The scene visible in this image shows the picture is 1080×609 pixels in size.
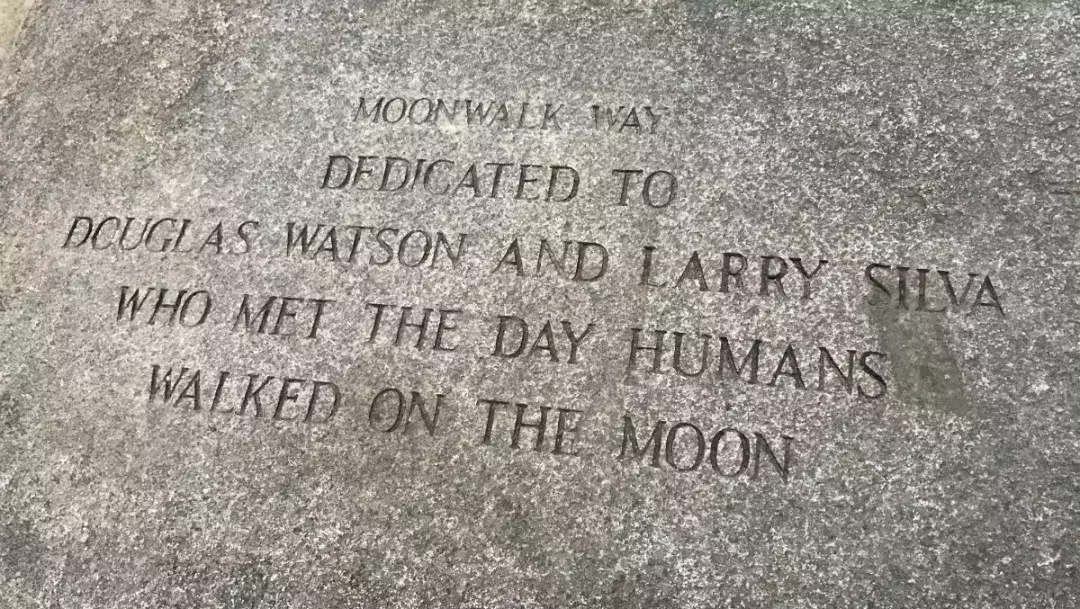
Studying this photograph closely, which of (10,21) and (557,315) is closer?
(557,315)

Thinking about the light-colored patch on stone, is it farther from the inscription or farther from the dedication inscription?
the inscription

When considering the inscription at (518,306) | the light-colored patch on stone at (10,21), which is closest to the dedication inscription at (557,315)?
the inscription at (518,306)

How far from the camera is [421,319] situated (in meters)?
2.60

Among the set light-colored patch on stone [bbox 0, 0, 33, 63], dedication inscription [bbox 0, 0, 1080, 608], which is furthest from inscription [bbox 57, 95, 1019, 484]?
light-colored patch on stone [bbox 0, 0, 33, 63]

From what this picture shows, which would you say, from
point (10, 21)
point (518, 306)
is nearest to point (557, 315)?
point (518, 306)

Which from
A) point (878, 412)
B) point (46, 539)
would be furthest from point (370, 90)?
point (878, 412)

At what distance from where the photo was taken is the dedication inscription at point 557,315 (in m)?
2.22

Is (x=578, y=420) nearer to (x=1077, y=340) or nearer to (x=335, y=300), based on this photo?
(x=335, y=300)

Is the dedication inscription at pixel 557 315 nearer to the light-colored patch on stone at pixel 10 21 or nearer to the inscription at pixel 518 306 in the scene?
the inscription at pixel 518 306

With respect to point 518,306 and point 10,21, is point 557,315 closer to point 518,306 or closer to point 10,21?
point 518,306

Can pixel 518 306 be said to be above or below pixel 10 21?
below

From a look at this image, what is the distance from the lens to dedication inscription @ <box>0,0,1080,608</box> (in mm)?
2219

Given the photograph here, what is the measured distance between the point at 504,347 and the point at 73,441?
149cm

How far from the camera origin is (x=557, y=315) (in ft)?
8.30
